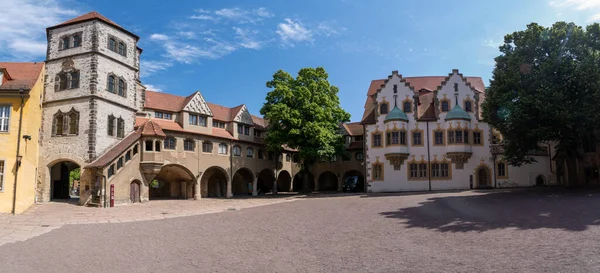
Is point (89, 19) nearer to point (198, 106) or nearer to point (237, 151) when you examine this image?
point (198, 106)

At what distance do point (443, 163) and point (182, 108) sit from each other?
26.9 metres

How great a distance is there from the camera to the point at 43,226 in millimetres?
19969

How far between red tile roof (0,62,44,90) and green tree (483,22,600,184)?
3103 cm

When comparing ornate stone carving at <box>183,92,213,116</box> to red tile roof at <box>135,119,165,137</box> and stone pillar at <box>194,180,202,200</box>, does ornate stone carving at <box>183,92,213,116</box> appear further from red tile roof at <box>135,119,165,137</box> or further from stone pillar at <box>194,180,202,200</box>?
stone pillar at <box>194,180,202,200</box>

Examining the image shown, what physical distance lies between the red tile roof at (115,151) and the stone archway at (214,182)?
36.1 feet

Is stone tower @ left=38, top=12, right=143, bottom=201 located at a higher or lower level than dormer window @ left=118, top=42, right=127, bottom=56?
lower

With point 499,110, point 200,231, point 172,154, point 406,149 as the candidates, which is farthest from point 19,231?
point 406,149

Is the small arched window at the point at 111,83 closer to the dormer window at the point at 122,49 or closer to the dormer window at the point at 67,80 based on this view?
the dormer window at the point at 67,80

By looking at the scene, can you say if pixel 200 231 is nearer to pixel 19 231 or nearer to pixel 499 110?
pixel 19 231

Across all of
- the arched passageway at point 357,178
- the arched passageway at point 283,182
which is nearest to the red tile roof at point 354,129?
the arched passageway at point 357,178

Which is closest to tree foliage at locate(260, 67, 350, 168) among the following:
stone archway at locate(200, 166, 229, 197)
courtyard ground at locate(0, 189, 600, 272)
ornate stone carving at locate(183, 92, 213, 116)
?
ornate stone carving at locate(183, 92, 213, 116)

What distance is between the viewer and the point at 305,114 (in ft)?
142

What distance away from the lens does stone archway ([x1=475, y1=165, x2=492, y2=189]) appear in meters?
39.4

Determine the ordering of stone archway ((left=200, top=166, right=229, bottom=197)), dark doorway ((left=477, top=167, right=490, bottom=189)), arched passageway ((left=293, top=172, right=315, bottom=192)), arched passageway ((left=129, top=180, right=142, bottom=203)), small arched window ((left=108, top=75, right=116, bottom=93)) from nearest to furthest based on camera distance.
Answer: arched passageway ((left=129, top=180, right=142, bottom=203)), small arched window ((left=108, top=75, right=116, bottom=93)), dark doorway ((left=477, top=167, right=490, bottom=189)), stone archway ((left=200, top=166, right=229, bottom=197)), arched passageway ((left=293, top=172, right=315, bottom=192))
